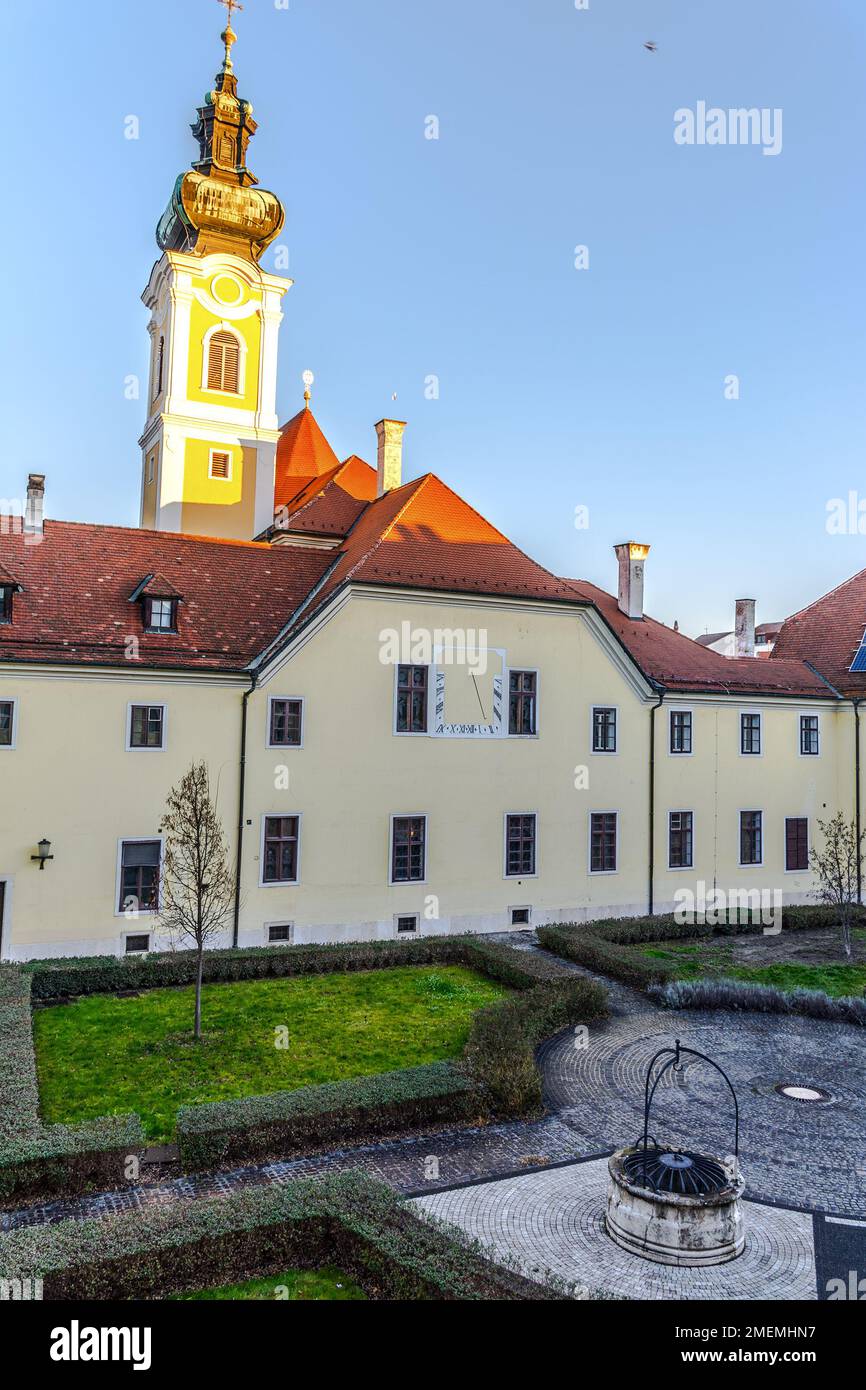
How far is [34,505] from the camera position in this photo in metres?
24.7

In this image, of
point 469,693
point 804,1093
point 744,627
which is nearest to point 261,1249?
point 804,1093

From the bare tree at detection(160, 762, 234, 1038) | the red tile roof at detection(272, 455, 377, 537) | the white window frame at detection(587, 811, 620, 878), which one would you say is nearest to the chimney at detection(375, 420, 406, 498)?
the red tile roof at detection(272, 455, 377, 537)

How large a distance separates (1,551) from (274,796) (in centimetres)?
925

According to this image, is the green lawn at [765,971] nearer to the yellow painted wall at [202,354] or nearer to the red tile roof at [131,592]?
the red tile roof at [131,592]

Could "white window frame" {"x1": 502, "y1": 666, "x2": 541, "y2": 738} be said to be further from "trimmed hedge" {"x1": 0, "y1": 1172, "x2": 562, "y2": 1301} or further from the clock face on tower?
"trimmed hedge" {"x1": 0, "y1": 1172, "x2": 562, "y2": 1301}

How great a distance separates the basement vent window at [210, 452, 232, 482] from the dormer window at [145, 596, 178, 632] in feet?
51.1

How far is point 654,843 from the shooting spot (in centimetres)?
2889

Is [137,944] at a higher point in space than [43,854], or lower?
lower

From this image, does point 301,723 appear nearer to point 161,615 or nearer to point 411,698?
point 411,698

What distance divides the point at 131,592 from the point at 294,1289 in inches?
712

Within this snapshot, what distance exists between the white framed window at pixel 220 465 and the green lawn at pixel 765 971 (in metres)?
24.9
